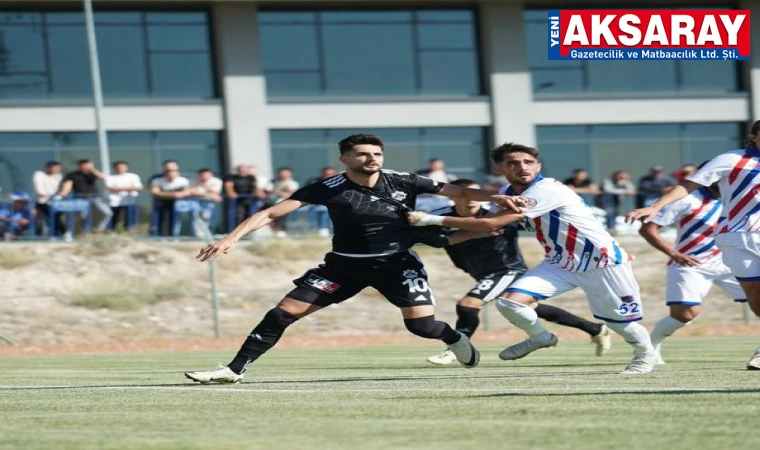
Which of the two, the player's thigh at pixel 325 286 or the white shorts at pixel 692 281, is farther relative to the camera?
the white shorts at pixel 692 281

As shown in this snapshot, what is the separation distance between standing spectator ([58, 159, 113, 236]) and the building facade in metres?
7.26

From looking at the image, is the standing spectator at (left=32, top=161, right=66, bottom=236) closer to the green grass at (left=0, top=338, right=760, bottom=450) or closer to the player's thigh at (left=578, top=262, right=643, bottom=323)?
the green grass at (left=0, top=338, right=760, bottom=450)

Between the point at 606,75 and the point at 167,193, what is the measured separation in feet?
50.8

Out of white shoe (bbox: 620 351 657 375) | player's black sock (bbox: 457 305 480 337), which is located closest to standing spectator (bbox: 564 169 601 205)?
player's black sock (bbox: 457 305 480 337)

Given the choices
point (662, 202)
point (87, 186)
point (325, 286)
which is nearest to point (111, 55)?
point (87, 186)

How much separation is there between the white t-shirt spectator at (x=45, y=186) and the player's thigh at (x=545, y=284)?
51.8 ft

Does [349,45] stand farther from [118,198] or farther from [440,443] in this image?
[440,443]

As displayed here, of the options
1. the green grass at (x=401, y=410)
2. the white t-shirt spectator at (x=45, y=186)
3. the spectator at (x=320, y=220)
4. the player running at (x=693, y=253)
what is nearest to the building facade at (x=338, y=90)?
the spectator at (x=320, y=220)

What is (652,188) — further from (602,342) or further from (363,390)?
(363,390)

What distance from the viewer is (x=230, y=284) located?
86.2ft

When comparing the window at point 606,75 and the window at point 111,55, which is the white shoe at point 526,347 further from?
the window at point 606,75

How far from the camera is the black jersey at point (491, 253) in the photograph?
14484mm

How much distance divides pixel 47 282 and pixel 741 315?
1205cm

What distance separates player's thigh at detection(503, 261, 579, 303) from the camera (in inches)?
434
